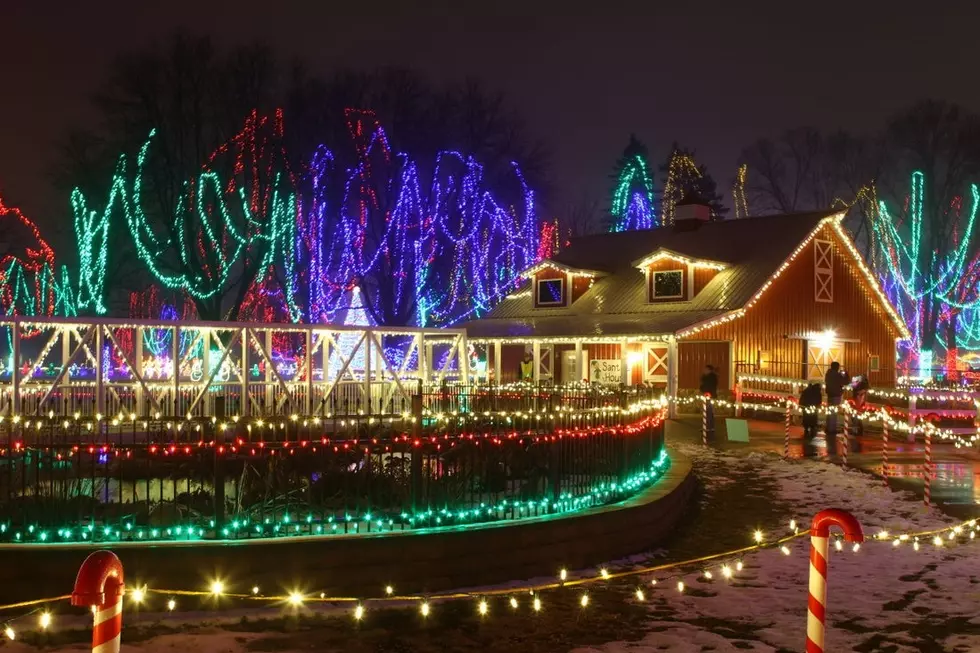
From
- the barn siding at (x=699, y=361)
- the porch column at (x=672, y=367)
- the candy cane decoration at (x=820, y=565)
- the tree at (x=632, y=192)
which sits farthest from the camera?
the tree at (x=632, y=192)

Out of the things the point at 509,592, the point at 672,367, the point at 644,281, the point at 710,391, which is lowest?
the point at 509,592

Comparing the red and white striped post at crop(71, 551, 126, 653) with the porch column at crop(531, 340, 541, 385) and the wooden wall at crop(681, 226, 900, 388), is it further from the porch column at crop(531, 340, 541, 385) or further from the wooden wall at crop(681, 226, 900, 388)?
the porch column at crop(531, 340, 541, 385)

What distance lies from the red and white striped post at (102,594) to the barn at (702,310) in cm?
2889

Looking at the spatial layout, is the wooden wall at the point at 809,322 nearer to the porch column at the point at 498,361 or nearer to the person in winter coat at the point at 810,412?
the porch column at the point at 498,361

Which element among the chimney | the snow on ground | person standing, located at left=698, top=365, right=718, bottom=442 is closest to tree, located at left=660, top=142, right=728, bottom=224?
the chimney

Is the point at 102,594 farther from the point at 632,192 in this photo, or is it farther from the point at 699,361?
the point at 632,192

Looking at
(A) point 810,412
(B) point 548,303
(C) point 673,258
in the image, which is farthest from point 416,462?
(B) point 548,303

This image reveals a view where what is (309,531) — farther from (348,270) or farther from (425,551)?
(348,270)

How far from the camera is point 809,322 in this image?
127ft

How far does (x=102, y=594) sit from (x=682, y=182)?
2883 inches

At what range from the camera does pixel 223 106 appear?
4144 cm

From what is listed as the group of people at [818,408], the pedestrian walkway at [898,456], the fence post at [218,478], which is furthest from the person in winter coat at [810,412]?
the fence post at [218,478]

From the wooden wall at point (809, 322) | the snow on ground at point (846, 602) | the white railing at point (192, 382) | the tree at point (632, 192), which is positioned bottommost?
the snow on ground at point (846, 602)

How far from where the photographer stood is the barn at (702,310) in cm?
3647
